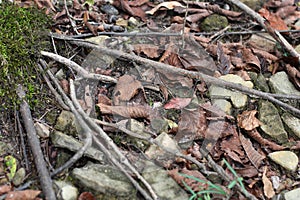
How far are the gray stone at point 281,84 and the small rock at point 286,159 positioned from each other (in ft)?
1.98

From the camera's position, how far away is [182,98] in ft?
9.68

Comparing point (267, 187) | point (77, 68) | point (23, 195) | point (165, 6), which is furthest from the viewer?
Answer: point (165, 6)

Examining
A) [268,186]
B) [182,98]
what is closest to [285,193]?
[268,186]

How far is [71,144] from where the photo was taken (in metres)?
2.46

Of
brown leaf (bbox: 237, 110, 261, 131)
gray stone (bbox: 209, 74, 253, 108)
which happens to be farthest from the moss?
brown leaf (bbox: 237, 110, 261, 131)

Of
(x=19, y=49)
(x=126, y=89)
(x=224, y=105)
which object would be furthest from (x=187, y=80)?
(x=19, y=49)

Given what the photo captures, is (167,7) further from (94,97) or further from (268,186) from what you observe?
(268,186)

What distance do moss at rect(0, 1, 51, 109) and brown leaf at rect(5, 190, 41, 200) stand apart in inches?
25.2

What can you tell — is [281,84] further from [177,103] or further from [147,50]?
[147,50]

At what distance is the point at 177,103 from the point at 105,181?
900mm

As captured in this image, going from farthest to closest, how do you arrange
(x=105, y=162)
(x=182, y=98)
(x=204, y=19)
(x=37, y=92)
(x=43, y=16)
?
(x=204, y=19) < (x=43, y=16) < (x=182, y=98) < (x=37, y=92) < (x=105, y=162)

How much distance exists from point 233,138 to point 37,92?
143 centimetres

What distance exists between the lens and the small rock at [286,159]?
2.68 meters

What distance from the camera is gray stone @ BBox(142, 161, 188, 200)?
2.33 m
